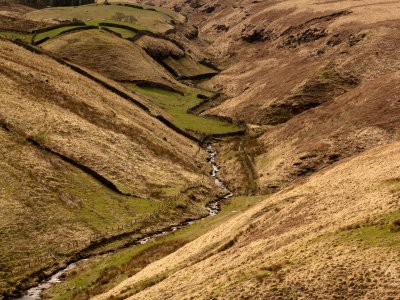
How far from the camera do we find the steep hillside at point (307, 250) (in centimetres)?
2756

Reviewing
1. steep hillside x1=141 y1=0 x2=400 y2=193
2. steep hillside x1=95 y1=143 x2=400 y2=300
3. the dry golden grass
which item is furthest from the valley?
the dry golden grass

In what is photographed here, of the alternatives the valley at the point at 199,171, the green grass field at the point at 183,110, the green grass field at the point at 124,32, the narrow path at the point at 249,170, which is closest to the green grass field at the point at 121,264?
the valley at the point at 199,171

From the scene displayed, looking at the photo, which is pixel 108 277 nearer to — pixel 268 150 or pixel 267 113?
pixel 268 150

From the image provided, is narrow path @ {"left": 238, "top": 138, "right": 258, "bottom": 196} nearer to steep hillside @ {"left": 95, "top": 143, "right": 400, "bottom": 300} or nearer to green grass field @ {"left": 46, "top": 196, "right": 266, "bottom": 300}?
green grass field @ {"left": 46, "top": 196, "right": 266, "bottom": 300}

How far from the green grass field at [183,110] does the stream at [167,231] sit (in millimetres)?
8762

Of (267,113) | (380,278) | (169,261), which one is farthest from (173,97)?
(380,278)

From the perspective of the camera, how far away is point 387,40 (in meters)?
140

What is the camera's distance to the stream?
48.2 m

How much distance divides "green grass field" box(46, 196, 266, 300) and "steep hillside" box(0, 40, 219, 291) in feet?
12.9

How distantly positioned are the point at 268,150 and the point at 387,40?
60.7m

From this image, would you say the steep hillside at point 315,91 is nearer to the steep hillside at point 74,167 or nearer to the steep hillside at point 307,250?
the steep hillside at point 74,167

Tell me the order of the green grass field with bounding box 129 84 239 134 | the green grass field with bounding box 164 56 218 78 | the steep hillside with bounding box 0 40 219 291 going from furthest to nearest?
1. the green grass field with bounding box 164 56 218 78
2. the green grass field with bounding box 129 84 239 134
3. the steep hillside with bounding box 0 40 219 291

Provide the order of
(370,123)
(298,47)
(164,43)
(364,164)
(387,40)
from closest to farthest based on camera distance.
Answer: (364,164), (370,123), (387,40), (298,47), (164,43)

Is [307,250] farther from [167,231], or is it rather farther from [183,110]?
[183,110]
